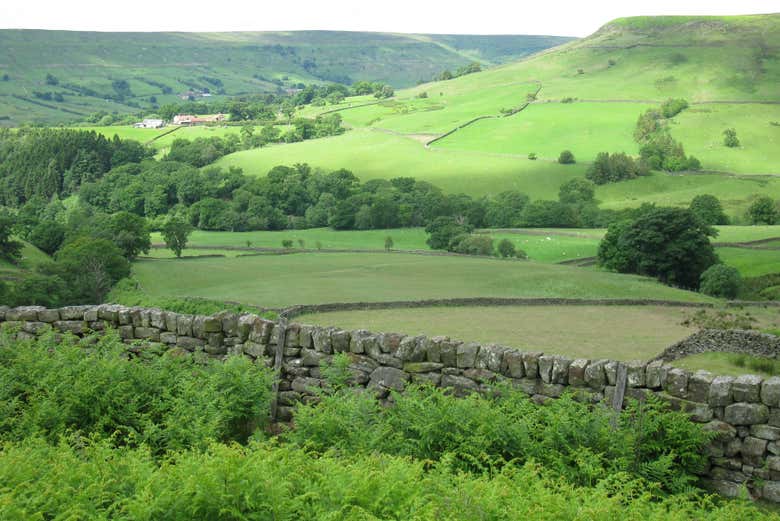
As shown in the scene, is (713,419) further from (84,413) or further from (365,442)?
(84,413)

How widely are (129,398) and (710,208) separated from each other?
122 metres

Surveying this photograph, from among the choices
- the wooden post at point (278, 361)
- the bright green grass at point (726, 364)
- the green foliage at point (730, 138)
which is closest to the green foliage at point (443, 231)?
the green foliage at point (730, 138)

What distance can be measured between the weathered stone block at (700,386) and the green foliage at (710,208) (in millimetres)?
113520

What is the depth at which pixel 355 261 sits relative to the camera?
87.8 meters

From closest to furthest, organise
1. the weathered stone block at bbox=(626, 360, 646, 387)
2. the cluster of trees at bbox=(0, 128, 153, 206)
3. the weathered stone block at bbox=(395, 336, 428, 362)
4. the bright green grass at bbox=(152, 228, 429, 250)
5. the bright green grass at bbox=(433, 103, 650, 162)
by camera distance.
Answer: the weathered stone block at bbox=(626, 360, 646, 387) < the weathered stone block at bbox=(395, 336, 428, 362) < the bright green grass at bbox=(152, 228, 429, 250) < the bright green grass at bbox=(433, 103, 650, 162) < the cluster of trees at bbox=(0, 128, 153, 206)

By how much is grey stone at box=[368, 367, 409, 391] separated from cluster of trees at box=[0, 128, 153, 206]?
597ft

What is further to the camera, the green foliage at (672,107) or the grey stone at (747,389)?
the green foliage at (672,107)

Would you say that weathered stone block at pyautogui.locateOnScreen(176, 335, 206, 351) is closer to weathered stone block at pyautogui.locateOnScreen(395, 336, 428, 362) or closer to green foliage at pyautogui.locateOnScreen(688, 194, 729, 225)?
weathered stone block at pyautogui.locateOnScreen(395, 336, 428, 362)

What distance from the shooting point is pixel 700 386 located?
36.5ft

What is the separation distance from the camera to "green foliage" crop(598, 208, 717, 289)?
261 feet

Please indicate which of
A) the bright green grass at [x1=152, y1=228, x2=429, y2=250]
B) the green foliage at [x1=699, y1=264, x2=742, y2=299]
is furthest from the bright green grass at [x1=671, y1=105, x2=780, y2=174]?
the green foliage at [x1=699, y1=264, x2=742, y2=299]

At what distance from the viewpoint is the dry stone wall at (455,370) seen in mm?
10695

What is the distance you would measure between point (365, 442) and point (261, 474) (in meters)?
2.56

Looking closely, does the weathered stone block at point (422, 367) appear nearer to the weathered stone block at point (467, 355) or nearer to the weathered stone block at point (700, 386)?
the weathered stone block at point (467, 355)
